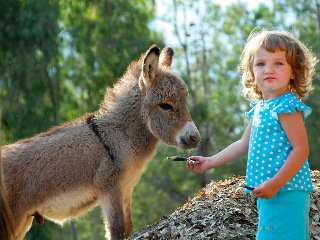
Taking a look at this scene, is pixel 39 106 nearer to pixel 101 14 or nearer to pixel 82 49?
pixel 82 49

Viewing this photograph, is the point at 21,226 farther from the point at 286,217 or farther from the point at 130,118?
the point at 286,217

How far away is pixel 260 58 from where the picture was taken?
3.27 metres

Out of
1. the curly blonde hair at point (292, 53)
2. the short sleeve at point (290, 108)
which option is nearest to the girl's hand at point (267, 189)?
the short sleeve at point (290, 108)

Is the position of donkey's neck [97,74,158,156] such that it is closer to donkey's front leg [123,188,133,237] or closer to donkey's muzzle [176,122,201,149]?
donkey's muzzle [176,122,201,149]

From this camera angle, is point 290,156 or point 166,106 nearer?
point 290,156

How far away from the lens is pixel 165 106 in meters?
5.04

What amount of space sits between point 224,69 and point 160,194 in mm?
9175

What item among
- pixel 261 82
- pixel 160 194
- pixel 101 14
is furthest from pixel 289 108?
pixel 160 194

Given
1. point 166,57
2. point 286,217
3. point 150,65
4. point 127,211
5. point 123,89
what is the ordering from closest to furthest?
point 286,217 < point 150,65 < point 127,211 < point 123,89 < point 166,57

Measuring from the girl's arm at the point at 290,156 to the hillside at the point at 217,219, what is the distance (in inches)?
50.9

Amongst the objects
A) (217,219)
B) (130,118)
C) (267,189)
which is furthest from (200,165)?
(130,118)

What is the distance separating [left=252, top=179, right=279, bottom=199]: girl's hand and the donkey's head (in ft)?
6.20

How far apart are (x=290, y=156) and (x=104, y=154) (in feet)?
7.94

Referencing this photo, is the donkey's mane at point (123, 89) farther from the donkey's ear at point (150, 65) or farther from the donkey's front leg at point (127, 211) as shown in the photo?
the donkey's front leg at point (127, 211)
